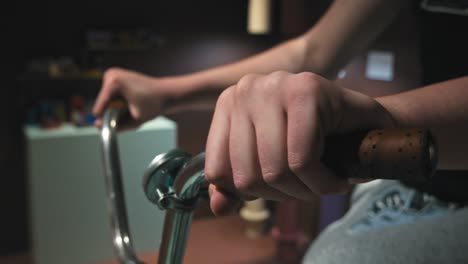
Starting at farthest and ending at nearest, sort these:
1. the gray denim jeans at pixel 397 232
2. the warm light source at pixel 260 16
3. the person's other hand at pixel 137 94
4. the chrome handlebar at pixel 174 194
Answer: the warm light source at pixel 260 16 < the person's other hand at pixel 137 94 < the gray denim jeans at pixel 397 232 < the chrome handlebar at pixel 174 194

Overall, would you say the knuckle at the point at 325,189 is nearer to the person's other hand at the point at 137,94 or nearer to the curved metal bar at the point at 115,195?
the curved metal bar at the point at 115,195

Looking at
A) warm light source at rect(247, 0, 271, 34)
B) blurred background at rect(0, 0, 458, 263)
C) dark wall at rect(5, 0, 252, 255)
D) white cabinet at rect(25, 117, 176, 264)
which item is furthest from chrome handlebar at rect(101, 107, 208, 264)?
dark wall at rect(5, 0, 252, 255)

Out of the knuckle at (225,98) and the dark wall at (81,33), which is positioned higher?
the knuckle at (225,98)

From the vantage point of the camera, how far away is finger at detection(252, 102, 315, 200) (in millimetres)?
231

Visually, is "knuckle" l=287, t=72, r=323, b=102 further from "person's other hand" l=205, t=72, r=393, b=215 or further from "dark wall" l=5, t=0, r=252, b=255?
"dark wall" l=5, t=0, r=252, b=255

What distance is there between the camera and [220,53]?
80.2 inches

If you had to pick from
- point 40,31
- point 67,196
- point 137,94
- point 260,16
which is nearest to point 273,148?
point 137,94

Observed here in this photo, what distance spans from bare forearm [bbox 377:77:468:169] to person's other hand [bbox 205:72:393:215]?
0.02 metres

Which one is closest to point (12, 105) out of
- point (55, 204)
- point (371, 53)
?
point (55, 204)

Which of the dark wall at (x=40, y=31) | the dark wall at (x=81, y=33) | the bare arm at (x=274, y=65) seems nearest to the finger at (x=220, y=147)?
the bare arm at (x=274, y=65)

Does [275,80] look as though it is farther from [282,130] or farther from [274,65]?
[274,65]

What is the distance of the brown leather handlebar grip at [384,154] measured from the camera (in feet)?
0.64

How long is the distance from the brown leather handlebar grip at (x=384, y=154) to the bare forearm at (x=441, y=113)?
6 cm

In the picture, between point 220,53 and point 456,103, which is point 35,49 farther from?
point 456,103
